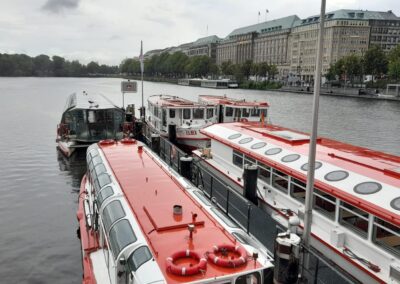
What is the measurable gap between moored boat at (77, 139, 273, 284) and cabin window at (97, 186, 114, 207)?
1.4 inches

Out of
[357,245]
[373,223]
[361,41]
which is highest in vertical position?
[361,41]

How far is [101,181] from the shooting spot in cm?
1230

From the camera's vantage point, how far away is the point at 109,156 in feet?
48.8

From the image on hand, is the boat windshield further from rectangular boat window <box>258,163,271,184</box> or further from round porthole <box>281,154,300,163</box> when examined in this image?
round porthole <box>281,154,300,163</box>

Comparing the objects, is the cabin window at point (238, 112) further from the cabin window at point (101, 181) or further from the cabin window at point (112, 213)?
the cabin window at point (112, 213)

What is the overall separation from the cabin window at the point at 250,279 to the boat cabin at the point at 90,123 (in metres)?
25.8

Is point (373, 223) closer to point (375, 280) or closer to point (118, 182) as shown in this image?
point (375, 280)

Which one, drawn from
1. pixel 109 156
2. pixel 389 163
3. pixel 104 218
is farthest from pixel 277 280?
pixel 109 156

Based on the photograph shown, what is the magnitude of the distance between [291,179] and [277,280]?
5616 mm

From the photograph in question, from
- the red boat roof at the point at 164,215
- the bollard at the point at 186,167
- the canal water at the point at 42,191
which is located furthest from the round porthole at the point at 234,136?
the canal water at the point at 42,191

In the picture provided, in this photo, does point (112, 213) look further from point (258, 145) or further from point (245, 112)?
point (245, 112)

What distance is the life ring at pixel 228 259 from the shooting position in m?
6.86

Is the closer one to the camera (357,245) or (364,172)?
(357,245)

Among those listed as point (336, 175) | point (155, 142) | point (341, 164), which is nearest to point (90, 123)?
point (155, 142)
